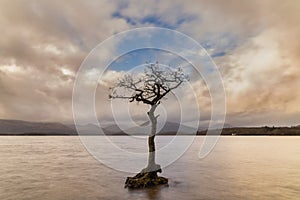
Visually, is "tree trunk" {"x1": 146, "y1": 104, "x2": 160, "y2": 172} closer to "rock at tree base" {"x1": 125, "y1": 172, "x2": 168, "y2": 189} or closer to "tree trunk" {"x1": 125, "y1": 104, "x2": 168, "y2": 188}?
"tree trunk" {"x1": 125, "y1": 104, "x2": 168, "y2": 188}

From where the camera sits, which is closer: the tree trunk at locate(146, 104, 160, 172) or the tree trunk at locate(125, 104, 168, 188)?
the tree trunk at locate(125, 104, 168, 188)

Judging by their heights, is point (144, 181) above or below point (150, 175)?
below

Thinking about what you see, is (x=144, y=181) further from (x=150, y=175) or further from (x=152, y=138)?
(x=152, y=138)

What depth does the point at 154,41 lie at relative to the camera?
18.7 metres

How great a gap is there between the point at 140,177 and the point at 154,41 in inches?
369

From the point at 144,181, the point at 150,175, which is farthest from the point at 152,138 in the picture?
the point at 144,181

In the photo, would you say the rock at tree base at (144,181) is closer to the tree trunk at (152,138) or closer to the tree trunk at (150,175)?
the tree trunk at (150,175)

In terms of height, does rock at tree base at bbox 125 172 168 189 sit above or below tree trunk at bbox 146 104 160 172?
below

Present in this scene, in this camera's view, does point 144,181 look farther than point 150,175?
No

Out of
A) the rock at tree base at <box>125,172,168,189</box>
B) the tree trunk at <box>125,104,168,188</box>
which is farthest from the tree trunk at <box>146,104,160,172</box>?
the rock at tree base at <box>125,172,168,189</box>

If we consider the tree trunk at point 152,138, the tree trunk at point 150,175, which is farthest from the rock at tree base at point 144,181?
the tree trunk at point 152,138

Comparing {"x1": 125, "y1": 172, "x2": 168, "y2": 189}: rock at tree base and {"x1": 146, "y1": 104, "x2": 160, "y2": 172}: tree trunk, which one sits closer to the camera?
{"x1": 125, "y1": 172, "x2": 168, "y2": 189}: rock at tree base

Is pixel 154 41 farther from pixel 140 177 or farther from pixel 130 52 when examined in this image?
pixel 140 177

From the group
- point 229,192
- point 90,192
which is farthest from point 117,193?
point 229,192
